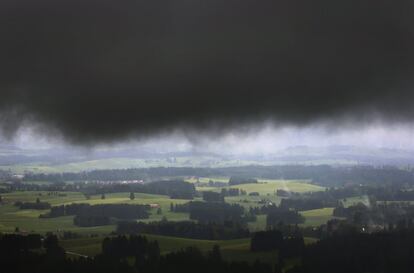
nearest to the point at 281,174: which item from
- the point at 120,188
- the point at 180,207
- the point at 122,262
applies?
the point at 120,188

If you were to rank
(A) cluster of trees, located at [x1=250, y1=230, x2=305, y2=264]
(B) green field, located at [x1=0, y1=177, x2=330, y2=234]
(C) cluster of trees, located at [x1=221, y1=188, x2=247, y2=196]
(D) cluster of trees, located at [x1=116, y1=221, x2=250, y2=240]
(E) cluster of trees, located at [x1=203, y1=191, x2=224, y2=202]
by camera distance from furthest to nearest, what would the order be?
1. (C) cluster of trees, located at [x1=221, y1=188, x2=247, y2=196]
2. (E) cluster of trees, located at [x1=203, y1=191, x2=224, y2=202]
3. (B) green field, located at [x1=0, y1=177, x2=330, y2=234]
4. (D) cluster of trees, located at [x1=116, y1=221, x2=250, y2=240]
5. (A) cluster of trees, located at [x1=250, y1=230, x2=305, y2=264]

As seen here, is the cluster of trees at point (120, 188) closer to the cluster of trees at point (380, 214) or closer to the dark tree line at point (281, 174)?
the dark tree line at point (281, 174)

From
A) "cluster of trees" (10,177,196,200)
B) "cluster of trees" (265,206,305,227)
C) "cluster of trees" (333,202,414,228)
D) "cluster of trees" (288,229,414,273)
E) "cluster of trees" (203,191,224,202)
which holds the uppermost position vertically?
"cluster of trees" (10,177,196,200)

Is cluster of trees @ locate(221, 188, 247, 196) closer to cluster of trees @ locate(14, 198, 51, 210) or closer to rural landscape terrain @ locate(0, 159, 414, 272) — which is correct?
rural landscape terrain @ locate(0, 159, 414, 272)

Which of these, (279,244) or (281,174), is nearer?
(279,244)

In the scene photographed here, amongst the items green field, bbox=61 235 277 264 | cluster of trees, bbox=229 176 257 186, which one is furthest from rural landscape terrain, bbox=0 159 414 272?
cluster of trees, bbox=229 176 257 186

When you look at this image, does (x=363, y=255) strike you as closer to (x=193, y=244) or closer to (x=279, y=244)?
(x=279, y=244)

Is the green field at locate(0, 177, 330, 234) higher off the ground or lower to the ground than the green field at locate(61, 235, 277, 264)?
higher

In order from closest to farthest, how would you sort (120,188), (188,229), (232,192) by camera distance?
(188,229) < (120,188) < (232,192)
